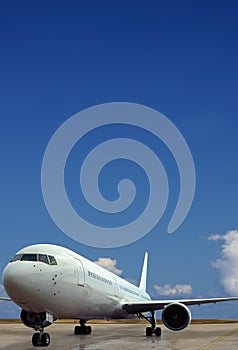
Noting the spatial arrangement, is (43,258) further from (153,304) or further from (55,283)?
(153,304)

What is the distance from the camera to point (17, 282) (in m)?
18.3

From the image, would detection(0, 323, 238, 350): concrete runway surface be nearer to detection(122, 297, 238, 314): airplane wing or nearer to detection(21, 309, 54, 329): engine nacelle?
detection(21, 309, 54, 329): engine nacelle

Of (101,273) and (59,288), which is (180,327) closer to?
(101,273)

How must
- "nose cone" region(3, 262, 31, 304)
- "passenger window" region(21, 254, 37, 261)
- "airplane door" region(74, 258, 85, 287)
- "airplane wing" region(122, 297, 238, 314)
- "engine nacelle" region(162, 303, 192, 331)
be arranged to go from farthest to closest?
"airplane wing" region(122, 297, 238, 314), "engine nacelle" region(162, 303, 192, 331), "airplane door" region(74, 258, 85, 287), "passenger window" region(21, 254, 37, 261), "nose cone" region(3, 262, 31, 304)

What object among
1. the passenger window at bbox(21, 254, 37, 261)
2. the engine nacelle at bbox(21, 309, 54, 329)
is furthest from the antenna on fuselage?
the passenger window at bbox(21, 254, 37, 261)

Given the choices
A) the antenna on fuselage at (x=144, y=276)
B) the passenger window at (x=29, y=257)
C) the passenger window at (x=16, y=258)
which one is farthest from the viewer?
the antenna on fuselage at (x=144, y=276)

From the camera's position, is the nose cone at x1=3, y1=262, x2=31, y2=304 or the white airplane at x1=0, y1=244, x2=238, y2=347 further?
the white airplane at x1=0, y1=244, x2=238, y2=347

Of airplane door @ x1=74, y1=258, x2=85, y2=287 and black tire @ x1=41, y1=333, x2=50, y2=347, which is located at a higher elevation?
airplane door @ x1=74, y1=258, x2=85, y2=287

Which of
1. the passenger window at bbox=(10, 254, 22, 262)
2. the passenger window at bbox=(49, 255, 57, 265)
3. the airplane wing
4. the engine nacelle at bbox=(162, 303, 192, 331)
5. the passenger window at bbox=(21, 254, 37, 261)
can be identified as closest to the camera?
the passenger window at bbox=(21, 254, 37, 261)

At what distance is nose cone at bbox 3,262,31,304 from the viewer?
60.3 feet

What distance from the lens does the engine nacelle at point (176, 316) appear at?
26.7 m

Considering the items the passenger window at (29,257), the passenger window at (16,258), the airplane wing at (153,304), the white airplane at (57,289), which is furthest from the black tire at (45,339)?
the airplane wing at (153,304)

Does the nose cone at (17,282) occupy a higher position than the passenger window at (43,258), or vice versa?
the passenger window at (43,258)

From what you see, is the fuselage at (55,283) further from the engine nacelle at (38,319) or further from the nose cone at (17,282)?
the engine nacelle at (38,319)
